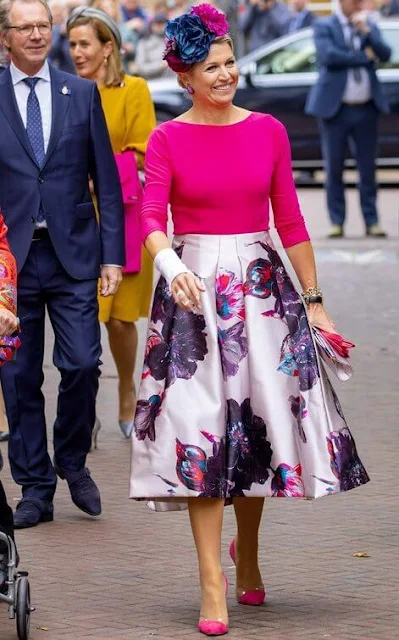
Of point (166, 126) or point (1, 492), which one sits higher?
point (166, 126)

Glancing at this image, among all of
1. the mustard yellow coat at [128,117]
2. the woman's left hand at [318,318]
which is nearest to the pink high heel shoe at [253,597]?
the woman's left hand at [318,318]

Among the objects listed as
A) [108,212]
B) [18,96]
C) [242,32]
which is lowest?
[242,32]

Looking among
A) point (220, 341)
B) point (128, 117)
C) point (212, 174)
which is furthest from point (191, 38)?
point (128, 117)

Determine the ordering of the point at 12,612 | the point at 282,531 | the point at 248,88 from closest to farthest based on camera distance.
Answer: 1. the point at 12,612
2. the point at 282,531
3. the point at 248,88

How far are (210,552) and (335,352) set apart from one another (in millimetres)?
721

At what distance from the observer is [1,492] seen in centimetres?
546

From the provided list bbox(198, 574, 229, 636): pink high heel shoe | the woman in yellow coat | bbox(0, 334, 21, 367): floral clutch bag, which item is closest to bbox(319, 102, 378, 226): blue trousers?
the woman in yellow coat

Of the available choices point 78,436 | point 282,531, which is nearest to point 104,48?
point 78,436

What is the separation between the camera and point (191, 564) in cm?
626

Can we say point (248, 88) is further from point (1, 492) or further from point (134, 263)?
point (1, 492)

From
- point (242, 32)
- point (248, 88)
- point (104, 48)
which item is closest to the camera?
point (104, 48)

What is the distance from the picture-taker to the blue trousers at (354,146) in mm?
15727

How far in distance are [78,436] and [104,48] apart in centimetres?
201

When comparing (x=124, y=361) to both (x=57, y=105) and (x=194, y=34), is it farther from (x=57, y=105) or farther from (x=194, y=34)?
(x=194, y=34)
